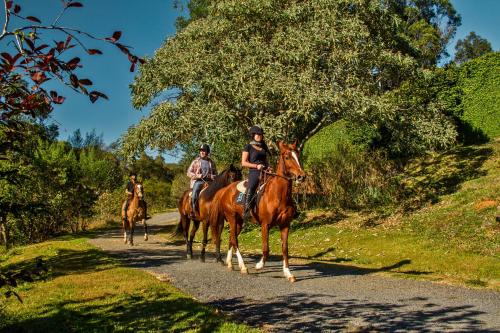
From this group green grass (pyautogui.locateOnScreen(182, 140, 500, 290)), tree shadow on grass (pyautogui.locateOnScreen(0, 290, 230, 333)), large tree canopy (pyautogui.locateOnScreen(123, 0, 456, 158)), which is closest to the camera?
tree shadow on grass (pyautogui.locateOnScreen(0, 290, 230, 333))

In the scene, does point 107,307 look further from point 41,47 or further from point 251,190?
point 41,47

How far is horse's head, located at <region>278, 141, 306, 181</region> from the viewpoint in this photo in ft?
30.8

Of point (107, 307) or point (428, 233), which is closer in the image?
point (107, 307)

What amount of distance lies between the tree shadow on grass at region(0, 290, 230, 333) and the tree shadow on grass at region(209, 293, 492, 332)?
2.18 ft

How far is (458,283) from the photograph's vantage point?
918cm

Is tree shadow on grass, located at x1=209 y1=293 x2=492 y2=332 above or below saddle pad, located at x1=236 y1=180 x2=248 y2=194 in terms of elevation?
below

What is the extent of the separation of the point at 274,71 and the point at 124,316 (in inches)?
504

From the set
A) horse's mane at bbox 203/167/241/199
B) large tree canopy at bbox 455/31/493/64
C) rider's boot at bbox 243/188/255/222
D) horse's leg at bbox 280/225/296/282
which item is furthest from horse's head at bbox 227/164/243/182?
large tree canopy at bbox 455/31/493/64

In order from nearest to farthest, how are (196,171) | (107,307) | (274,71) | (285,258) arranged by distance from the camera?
(107,307), (285,258), (196,171), (274,71)

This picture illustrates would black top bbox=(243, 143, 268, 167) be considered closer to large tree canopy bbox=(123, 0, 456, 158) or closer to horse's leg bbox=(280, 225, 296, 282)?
horse's leg bbox=(280, 225, 296, 282)

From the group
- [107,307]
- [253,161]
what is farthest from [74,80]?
[253,161]

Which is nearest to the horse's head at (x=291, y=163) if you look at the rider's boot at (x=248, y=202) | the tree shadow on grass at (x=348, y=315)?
the rider's boot at (x=248, y=202)

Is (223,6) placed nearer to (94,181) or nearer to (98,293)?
(98,293)

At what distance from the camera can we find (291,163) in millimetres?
9586
